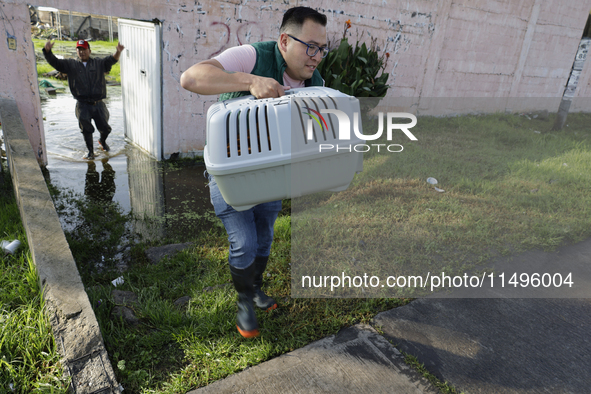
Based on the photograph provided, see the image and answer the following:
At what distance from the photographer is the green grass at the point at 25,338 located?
5.75ft

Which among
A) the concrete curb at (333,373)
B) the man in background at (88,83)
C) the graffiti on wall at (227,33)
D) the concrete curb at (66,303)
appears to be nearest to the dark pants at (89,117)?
the man in background at (88,83)

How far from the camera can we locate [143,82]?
5.54 m

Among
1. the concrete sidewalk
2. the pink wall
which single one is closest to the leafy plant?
the pink wall

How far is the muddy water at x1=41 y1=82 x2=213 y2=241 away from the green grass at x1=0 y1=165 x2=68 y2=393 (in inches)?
49.4

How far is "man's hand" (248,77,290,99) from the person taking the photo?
5.51 ft

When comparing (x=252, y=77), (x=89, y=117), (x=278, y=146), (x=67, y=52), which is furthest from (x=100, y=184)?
(x=67, y=52)

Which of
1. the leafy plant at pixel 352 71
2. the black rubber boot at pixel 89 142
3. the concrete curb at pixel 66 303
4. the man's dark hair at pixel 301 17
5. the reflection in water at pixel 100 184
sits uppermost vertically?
the man's dark hair at pixel 301 17

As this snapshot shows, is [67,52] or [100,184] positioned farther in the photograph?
[67,52]

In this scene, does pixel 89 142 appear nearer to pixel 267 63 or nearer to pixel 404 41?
pixel 267 63

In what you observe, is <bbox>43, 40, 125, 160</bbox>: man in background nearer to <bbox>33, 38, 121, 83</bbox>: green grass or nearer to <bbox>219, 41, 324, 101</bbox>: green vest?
<bbox>219, 41, 324, 101</bbox>: green vest

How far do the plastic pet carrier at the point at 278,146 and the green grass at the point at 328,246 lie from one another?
1.00 metres

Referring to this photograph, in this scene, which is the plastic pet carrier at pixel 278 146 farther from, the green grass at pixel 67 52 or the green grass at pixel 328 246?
the green grass at pixel 67 52

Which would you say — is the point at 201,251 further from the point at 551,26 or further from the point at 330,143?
the point at 551,26

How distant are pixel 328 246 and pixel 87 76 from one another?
414 centimetres
